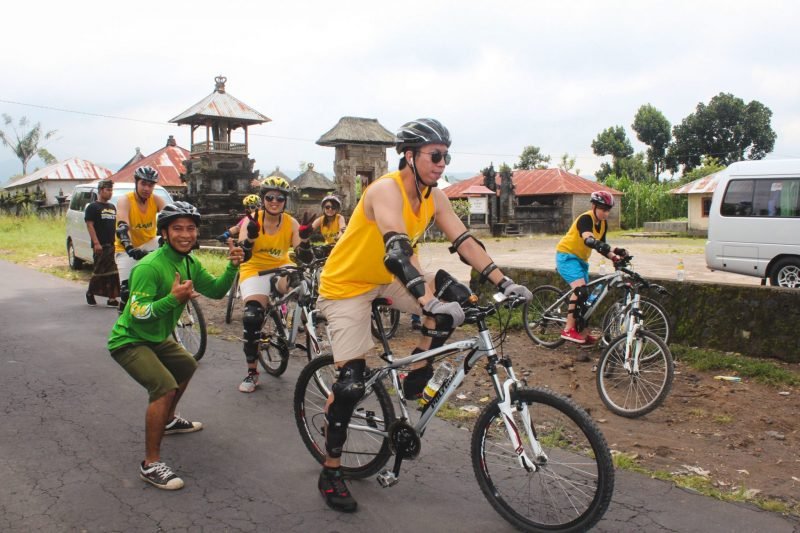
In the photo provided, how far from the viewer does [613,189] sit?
5006cm

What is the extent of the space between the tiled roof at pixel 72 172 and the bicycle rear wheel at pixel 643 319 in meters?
60.0

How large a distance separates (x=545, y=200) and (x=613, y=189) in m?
6.36

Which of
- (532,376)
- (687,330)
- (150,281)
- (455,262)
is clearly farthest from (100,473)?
(455,262)

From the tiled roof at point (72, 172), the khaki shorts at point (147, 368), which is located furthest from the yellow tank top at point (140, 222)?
the tiled roof at point (72, 172)

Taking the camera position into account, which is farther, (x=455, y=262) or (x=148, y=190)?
(x=455, y=262)

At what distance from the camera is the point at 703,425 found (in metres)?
5.36

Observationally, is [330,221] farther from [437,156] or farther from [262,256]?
[437,156]

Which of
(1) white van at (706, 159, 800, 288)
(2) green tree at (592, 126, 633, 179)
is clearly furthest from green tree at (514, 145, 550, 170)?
(1) white van at (706, 159, 800, 288)

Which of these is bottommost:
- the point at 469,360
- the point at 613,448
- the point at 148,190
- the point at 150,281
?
the point at 613,448

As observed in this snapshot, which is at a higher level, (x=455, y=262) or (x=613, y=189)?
(x=613, y=189)

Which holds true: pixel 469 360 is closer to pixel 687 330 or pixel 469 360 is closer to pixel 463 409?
pixel 463 409

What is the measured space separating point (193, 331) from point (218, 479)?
11.1 feet

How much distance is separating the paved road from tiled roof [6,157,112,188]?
59.1 metres

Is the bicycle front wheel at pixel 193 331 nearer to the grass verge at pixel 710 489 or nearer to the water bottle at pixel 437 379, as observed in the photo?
the water bottle at pixel 437 379
